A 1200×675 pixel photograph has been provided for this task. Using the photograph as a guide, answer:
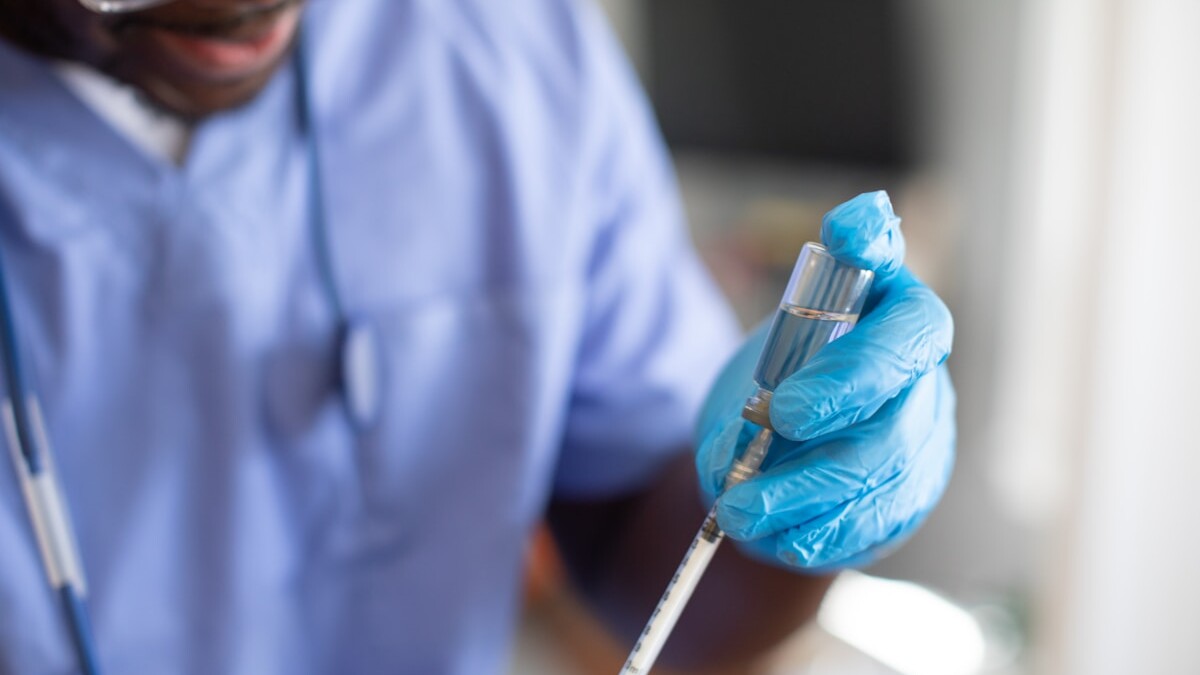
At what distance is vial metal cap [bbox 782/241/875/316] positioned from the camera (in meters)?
0.39

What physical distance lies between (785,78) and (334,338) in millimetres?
1143

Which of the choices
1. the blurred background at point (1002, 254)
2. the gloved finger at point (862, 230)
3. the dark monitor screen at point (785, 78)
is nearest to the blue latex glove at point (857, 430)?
the gloved finger at point (862, 230)

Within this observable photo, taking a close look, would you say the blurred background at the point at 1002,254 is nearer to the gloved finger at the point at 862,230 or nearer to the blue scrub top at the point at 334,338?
the blue scrub top at the point at 334,338

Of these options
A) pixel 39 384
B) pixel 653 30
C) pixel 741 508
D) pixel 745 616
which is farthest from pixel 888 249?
pixel 653 30

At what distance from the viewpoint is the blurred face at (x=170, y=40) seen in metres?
0.50

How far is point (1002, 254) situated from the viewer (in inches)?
58.0

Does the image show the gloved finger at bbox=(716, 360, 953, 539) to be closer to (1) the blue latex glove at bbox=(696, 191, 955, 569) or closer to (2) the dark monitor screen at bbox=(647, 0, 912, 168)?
(1) the blue latex glove at bbox=(696, 191, 955, 569)

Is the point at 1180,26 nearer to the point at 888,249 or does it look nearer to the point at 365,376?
the point at 888,249

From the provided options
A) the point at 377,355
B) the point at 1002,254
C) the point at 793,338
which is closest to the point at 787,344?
the point at 793,338

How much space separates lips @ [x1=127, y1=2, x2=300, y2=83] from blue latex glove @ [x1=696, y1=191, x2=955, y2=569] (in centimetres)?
31

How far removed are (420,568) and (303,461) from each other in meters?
0.11

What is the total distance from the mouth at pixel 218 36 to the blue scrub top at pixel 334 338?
0.17ft

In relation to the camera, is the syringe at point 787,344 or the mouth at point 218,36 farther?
the mouth at point 218,36

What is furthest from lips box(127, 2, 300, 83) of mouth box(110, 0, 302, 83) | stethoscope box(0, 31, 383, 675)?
stethoscope box(0, 31, 383, 675)
